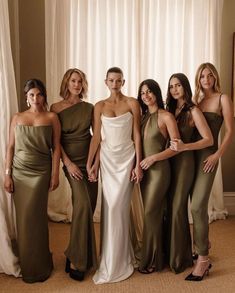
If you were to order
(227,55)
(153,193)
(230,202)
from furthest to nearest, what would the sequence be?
(230,202) < (227,55) < (153,193)

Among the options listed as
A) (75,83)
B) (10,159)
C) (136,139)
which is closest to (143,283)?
(136,139)

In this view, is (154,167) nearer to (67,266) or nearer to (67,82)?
(67,82)

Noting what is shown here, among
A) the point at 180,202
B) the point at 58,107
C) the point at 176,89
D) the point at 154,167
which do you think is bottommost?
the point at 180,202

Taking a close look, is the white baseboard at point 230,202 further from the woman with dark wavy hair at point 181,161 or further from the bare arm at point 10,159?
the bare arm at point 10,159

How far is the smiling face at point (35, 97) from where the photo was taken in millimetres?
2512

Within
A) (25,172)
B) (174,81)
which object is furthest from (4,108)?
(174,81)

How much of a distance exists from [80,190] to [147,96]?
0.84 m

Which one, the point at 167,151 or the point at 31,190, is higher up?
the point at 167,151

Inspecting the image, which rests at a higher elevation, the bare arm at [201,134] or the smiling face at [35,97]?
the smiling face at [35,97]

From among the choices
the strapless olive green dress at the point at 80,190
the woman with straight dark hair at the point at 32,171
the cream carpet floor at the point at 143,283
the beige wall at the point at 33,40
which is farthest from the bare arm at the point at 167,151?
the beige wall at the point at 33,40

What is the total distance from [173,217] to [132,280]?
0.55 m

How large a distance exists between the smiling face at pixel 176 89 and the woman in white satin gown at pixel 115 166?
29cm

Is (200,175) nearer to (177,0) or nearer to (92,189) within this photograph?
(92,189)

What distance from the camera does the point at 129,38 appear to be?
3.88 meters
